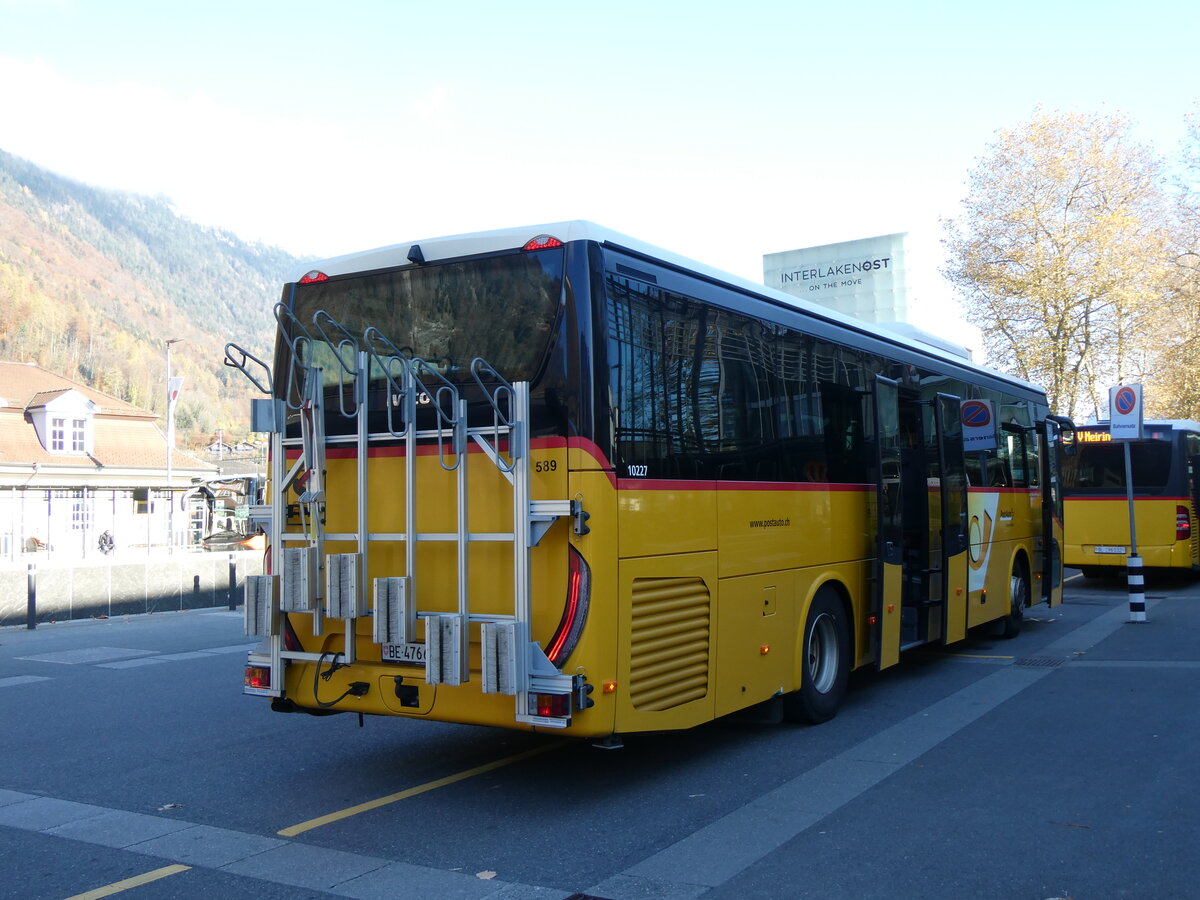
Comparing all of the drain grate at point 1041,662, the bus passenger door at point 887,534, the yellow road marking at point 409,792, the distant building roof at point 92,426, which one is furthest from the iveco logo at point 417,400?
the distant building roof at point 92,426

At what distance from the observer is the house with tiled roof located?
37.3 meters

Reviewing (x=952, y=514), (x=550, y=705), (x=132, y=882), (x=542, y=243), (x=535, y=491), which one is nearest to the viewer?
(x=132, y=882)

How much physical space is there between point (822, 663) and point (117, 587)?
43.5ft

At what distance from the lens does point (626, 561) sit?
612 centimetres

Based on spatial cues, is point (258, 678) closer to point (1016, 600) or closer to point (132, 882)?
point (132, 882)

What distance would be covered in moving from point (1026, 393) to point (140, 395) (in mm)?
117495

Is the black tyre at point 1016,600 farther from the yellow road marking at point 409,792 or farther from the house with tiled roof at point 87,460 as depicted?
the house with tiled roof at point 87,460

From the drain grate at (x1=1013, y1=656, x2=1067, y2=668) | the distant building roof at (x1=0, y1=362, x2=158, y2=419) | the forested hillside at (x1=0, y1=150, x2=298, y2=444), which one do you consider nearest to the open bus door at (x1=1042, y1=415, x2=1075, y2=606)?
the drain grate at (x1=1013, y1=656, x2=1067, y2=668)

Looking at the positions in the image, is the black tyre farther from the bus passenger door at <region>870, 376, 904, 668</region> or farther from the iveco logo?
the iveco logo

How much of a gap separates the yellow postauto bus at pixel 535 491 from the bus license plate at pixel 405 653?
2cm

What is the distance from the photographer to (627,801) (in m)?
Result: 6.41

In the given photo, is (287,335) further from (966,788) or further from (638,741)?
(966,788)

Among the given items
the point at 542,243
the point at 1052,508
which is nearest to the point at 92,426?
the point at 1052,508

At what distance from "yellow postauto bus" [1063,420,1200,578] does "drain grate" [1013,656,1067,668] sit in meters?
8.66
